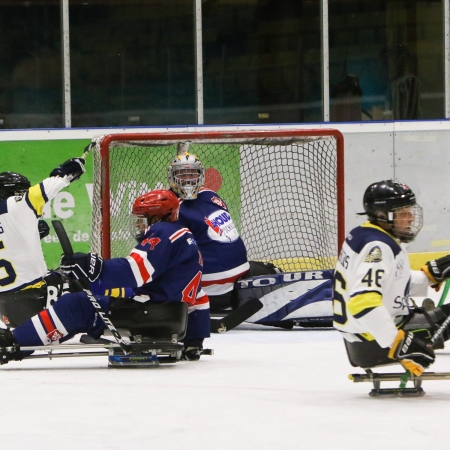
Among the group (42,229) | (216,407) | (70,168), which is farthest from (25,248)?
(216,407)

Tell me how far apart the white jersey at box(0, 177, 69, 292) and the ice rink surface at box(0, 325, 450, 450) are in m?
0.76

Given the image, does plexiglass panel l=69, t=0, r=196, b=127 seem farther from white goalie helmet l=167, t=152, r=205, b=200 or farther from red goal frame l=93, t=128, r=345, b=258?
white goalie helmet l=167, t=152, r=205, b=200

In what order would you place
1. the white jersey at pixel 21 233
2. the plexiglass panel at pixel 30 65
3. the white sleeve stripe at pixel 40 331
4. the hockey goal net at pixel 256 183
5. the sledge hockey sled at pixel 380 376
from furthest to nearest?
the plexiglass panel at pixel 30 65 < the hockey goal net at pixel 256 183 < the white jersey at pixel 21 233 < the white sleeve stripe at pixel 40 331 < the sledge hockey sled at pixel 380 376

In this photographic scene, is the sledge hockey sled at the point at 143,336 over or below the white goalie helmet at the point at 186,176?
below

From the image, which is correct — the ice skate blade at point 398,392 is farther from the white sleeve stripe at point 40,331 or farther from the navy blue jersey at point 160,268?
the white sleeve stripe at point 40,331

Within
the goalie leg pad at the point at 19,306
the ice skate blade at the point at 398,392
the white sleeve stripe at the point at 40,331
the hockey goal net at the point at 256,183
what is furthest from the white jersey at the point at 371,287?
the hockey goal net at the point at 256,183

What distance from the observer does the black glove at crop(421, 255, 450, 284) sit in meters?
4.46

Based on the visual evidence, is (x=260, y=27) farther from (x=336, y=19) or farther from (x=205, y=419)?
(x=205, y=419)

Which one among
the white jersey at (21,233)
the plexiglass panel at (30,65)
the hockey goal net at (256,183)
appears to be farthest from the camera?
the plexiglass panel at (30,65)

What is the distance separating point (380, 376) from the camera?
417 cm

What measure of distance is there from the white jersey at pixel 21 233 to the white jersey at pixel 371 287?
2.35 m

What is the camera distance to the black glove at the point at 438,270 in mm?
4465

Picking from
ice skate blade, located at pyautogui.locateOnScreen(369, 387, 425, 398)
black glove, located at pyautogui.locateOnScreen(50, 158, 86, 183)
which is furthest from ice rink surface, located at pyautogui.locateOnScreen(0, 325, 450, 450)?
black glove, located at pyautogui.locateOnScreen(50, 158, 86, 183)

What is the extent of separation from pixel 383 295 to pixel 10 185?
112 inches
